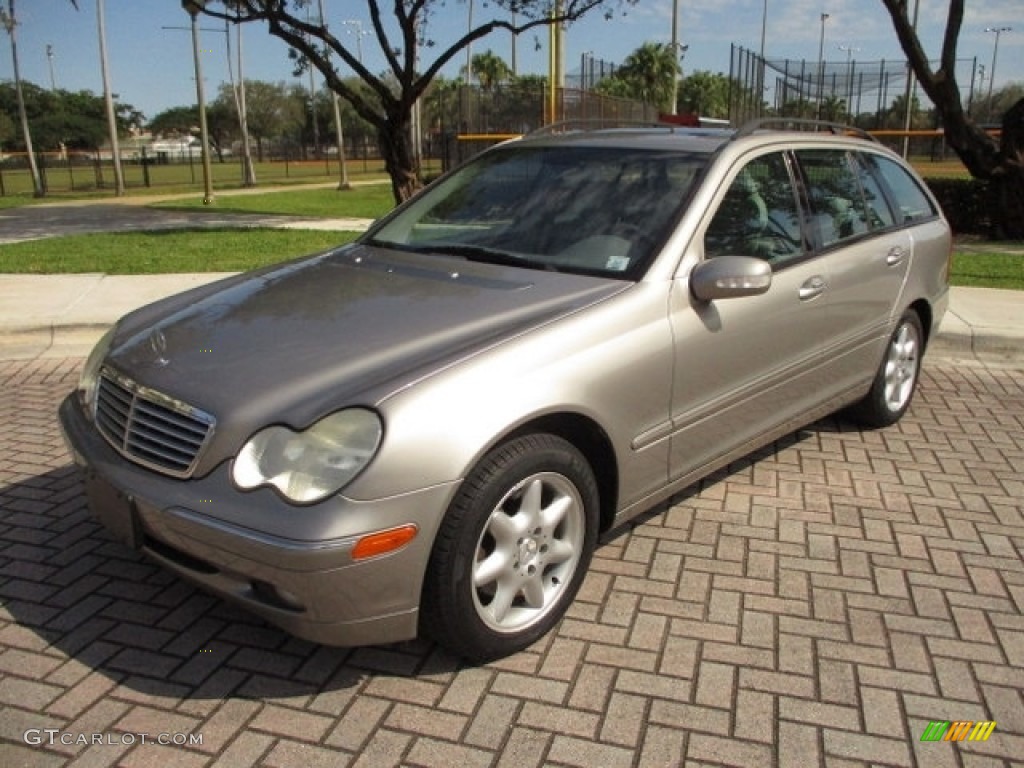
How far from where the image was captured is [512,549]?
2.75 metres

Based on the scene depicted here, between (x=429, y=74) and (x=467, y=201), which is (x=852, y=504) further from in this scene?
(x=429, y=74)

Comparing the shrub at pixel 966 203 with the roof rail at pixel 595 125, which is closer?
the roof rail at pixel 595 125

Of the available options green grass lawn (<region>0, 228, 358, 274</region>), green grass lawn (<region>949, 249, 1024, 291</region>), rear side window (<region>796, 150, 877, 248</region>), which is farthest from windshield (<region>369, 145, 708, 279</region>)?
green grass lawn (<region>949, 249, 1024, 291</region>)

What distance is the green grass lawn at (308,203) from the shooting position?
18.3 metres

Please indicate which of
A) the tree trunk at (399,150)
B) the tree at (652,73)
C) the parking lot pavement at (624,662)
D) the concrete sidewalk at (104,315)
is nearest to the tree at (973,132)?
the concrete sidewalk at (104,315)

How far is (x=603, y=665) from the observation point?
2814mm

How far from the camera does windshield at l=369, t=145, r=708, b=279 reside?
339cm

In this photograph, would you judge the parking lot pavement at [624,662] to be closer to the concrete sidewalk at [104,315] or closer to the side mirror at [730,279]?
the side mirror at [730,279]

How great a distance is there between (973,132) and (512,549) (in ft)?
43.0

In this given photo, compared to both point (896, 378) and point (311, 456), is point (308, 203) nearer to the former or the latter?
point (896, 378)

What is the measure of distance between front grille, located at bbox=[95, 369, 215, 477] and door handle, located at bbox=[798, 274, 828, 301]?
2.51 meters

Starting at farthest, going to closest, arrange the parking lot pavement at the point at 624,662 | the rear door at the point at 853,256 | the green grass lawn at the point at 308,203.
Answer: the green grass lawn at the point at 308,203
the rear door at the point at 853,256
the parking lot pavement at the point at 624,662

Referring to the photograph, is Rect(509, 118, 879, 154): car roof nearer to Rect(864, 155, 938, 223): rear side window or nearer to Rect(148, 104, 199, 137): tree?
Rect(864, 155, 938, 223): rear side window

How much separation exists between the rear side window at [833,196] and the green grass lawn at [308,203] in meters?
12.9
